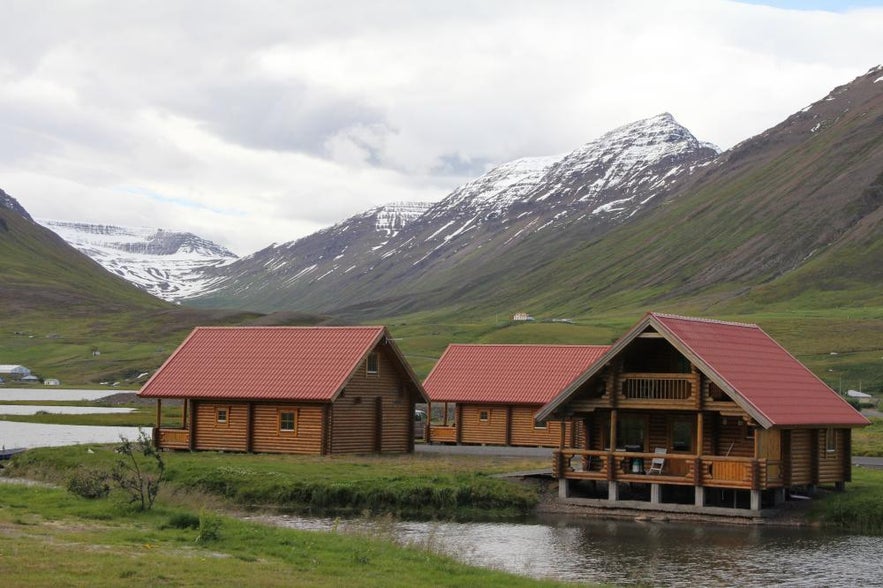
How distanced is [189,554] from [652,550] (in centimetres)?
1733

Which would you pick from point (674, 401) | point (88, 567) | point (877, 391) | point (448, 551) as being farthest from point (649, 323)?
point (877, 391)

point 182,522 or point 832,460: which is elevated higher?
point 832,460

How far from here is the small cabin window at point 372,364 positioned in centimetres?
6334

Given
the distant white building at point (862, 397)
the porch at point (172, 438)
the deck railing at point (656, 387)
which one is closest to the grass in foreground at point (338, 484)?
the deck railing at point (656, 387)

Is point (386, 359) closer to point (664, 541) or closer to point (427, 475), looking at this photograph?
point (427, 475)

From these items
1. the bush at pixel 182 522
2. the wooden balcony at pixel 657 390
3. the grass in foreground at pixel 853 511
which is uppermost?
the wooden balcony at pixel 657 390

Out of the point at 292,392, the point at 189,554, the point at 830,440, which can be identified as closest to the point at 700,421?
the point at 830,440

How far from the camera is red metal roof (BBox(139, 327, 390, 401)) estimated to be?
60750 millimetres

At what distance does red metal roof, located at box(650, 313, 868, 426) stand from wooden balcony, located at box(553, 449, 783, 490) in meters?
2.16

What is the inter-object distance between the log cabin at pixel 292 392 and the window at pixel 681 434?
16521mm

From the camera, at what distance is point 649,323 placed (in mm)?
49094

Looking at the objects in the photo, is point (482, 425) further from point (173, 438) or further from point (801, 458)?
point (801, 458)

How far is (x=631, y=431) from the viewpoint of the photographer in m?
52.9

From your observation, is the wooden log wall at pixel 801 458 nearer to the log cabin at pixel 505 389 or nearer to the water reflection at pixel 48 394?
the log cabin at pixel 505 389
